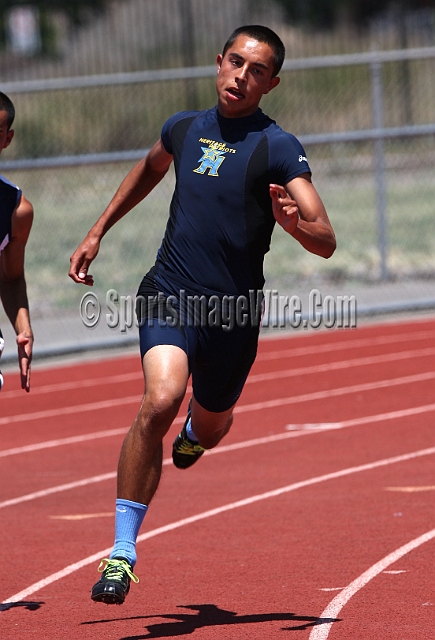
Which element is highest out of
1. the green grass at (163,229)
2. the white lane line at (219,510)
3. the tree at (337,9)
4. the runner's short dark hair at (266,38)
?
the runner's short dark hair at (266,38)

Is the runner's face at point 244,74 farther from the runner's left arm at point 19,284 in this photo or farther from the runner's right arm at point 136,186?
the runner's left arm at point 19,284

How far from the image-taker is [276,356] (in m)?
12.9

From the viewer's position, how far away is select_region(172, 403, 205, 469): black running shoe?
5949 millimetres

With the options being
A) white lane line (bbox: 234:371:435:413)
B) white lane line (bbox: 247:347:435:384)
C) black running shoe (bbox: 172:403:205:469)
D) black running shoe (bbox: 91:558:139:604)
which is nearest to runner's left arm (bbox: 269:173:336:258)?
black running shoe (bbox: 91:558:139:604)

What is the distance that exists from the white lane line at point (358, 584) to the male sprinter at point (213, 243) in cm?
83

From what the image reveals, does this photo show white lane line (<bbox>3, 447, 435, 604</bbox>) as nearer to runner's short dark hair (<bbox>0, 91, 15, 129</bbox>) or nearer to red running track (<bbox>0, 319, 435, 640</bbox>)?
red running track (<bbox>0, 319, 435, 640</bbox>)

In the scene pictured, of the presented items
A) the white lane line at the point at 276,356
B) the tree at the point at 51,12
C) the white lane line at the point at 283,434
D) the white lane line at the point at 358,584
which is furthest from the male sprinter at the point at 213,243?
the tree at the point at 51,12

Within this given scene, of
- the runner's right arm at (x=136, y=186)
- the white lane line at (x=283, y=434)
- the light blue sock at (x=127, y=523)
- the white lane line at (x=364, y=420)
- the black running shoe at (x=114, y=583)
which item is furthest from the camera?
the white lane line at (x=364, y=420)

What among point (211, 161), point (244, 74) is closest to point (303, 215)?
point (211, 161)

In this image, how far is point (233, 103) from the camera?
4.89m

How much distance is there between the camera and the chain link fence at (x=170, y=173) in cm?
1443

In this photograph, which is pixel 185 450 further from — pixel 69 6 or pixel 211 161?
pixel 69 6

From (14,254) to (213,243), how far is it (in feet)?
3.43

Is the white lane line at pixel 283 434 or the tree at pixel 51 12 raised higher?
the tree at pixel 51 12
